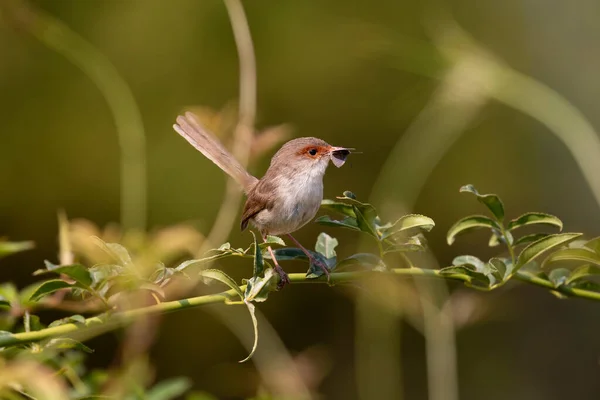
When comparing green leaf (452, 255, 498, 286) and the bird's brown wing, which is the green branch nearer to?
green leaf (452, 255, 498, 286)

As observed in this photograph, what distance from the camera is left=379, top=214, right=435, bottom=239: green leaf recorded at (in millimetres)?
1702

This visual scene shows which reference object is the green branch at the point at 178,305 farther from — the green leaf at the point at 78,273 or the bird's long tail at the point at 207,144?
the bird's long tail at the point at 207,144

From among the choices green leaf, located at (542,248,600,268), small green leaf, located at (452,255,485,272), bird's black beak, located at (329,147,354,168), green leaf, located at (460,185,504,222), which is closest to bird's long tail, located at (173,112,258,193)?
bird's black beak, located at (329,147,354,168)

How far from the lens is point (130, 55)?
19.6 feet

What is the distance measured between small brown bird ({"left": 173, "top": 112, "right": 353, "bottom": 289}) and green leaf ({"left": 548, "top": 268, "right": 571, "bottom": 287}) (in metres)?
0.99

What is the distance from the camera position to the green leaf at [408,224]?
170 centimetres

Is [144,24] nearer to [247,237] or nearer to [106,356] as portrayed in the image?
[247,237]

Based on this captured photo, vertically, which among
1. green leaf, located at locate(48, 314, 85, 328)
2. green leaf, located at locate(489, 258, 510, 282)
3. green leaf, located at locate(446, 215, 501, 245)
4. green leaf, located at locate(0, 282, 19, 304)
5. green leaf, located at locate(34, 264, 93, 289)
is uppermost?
green leaf, located at locate(446, 215, 501, 245)

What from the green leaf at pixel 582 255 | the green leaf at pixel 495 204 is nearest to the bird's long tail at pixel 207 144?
the green leaf at pixel 495 204

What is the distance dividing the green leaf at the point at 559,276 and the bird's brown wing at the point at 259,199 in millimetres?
1243

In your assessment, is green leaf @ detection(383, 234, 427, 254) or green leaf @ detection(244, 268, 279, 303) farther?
green leaf @ detection(383, 234, 427, 254)

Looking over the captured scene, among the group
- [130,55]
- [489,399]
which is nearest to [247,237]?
[130,55]

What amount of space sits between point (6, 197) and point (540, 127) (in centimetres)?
537

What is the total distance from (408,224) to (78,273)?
73 cm
